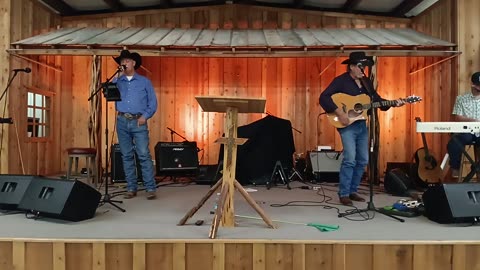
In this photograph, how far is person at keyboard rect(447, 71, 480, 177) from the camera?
4164 millimetres

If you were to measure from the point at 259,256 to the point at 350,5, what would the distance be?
18.7 feet

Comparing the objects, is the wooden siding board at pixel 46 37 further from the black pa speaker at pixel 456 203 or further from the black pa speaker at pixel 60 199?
the black pa speaker at pixel 456 203

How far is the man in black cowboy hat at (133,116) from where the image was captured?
13.6 feet

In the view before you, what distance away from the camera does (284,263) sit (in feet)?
8.08

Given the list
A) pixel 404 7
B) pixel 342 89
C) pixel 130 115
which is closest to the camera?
pixel 342 89

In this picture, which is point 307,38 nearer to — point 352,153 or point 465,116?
point 465,116

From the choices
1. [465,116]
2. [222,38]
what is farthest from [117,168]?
[465,116]

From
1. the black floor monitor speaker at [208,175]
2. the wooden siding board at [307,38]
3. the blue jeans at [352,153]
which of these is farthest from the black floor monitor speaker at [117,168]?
the blue jeans at [352,153]

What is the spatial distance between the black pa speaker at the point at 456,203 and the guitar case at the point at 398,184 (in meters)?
1.61

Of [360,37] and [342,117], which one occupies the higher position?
[360,37]

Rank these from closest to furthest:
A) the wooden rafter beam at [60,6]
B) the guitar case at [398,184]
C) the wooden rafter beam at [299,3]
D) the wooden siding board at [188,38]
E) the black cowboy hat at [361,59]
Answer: the black cowboy hat at [361,59]
the guitar case at [398,184]
the wooden siding board at [188,38]
the wooden rafter beam at [60,6]
the wooden rafter beam at [299,3]

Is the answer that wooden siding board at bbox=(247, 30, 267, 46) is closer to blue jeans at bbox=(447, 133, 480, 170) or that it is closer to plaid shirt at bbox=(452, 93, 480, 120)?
plaid shirt at bbox=(452, 93, 480, 120)

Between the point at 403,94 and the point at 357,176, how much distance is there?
3.84m

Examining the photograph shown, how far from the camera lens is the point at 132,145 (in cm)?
430
